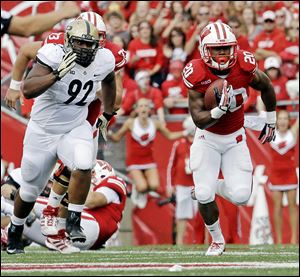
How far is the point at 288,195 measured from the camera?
12.2 metres

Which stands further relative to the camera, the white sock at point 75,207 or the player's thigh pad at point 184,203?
the player's thigh pad at point 184,203

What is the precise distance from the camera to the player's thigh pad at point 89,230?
9.32 metres

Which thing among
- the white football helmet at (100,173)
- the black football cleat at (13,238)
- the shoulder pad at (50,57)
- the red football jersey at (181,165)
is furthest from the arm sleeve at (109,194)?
the red football jersey at (181,165)

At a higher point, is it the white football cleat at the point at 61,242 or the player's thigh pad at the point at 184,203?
the white football cleat at the point at 61,242

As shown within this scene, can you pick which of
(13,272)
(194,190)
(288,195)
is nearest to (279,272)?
(13,272)

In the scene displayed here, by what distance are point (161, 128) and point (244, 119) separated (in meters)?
4.26

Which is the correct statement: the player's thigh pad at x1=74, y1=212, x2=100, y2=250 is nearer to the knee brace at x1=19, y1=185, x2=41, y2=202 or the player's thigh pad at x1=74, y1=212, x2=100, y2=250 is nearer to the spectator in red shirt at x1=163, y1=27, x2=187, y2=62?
the knee brace at x1=19, y1=185, x2=41, y2=202

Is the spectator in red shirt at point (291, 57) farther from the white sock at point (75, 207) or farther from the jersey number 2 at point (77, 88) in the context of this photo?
the white sock at point (75, 207)

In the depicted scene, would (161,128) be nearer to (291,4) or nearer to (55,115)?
(291,4)

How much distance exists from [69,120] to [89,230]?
1.49 m

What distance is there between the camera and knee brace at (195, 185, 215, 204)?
8.05m

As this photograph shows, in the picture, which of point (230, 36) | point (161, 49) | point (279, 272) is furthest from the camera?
point (161, 49)

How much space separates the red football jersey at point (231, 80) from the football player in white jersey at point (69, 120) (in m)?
0.62

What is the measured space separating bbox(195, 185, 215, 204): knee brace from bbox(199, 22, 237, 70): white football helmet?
0.88 m
